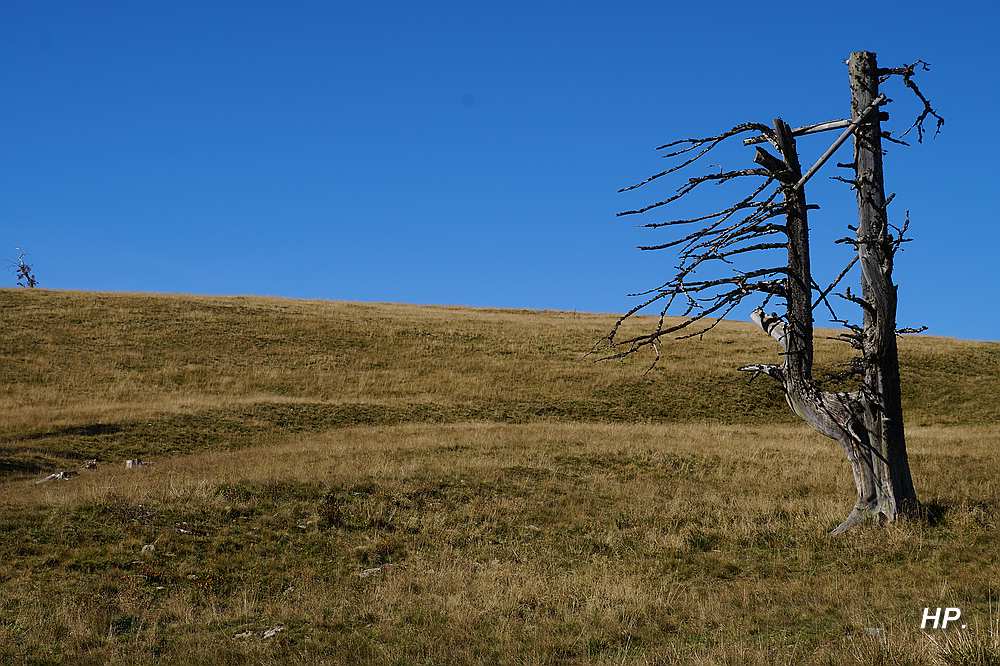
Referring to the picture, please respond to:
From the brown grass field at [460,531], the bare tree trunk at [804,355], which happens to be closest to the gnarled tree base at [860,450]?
the bare tree trunk at [804,355]

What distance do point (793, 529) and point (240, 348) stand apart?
117 ft

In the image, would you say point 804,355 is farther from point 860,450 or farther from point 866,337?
point 860,450

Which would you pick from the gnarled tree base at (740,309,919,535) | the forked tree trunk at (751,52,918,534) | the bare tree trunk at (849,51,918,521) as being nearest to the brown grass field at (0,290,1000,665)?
the gnarled tree base at (740,309,919,535)

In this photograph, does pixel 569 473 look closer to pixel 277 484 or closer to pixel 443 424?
pixel 277 484

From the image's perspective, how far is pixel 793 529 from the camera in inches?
551

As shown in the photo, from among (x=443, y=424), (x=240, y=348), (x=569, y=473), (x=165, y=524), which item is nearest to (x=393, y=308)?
(x=240, y=348)

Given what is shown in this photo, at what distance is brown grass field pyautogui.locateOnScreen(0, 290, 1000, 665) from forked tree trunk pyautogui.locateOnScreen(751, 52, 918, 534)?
0.95 m

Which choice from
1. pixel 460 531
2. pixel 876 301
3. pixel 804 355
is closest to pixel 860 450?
pixel 804 355

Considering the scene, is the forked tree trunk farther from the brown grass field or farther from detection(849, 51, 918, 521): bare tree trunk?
the brown grass field

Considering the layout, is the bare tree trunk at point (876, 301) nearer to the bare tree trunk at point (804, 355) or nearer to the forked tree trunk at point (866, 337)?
the forked tree trunk at point (866, 337)

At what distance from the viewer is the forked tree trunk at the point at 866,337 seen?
45.4 feet

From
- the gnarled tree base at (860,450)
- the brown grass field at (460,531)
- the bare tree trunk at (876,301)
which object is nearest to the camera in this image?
the brown grass field at (460,531)

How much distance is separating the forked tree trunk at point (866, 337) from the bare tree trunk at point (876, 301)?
0.02m

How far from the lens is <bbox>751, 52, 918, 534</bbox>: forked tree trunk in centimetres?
1383
